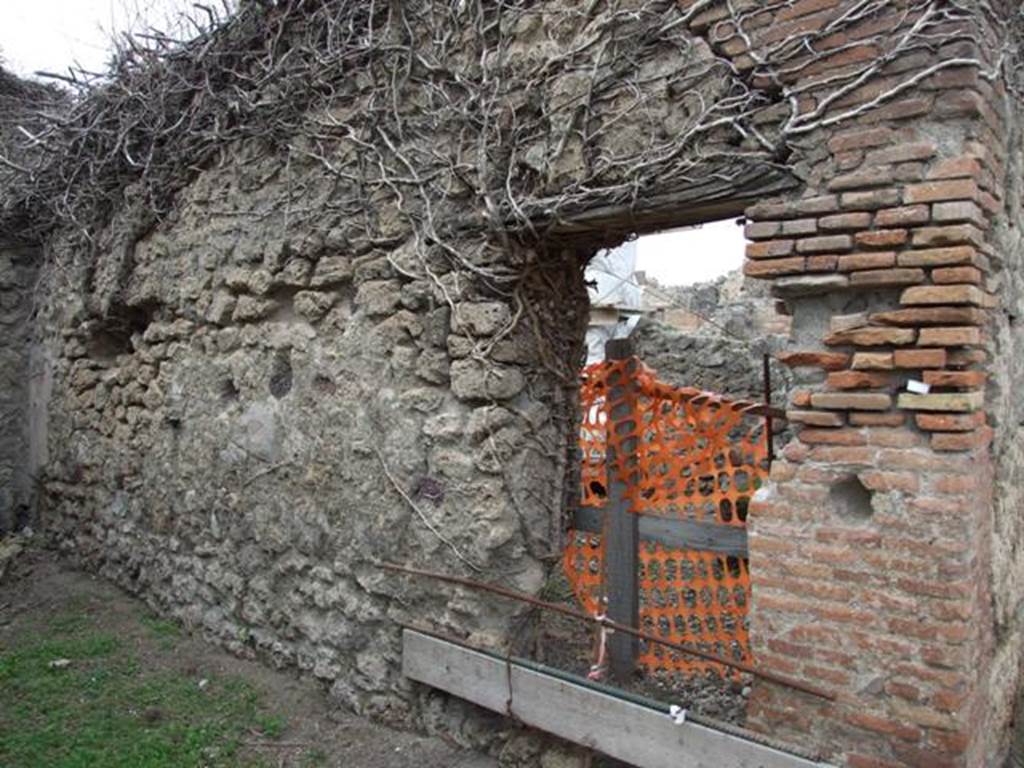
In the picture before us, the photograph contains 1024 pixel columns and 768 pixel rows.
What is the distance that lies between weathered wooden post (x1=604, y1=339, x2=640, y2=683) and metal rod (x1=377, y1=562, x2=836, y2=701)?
460 millimetres

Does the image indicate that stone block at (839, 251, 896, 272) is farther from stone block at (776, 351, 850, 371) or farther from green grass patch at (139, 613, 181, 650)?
green grass patch at (139, 613, 181, 650)

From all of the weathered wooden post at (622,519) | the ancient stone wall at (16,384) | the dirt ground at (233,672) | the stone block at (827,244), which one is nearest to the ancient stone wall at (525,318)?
the stone block at (827,244)

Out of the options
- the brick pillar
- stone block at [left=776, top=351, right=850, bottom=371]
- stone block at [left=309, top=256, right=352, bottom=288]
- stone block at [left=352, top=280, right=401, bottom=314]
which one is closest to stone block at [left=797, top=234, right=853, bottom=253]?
the brick pillar

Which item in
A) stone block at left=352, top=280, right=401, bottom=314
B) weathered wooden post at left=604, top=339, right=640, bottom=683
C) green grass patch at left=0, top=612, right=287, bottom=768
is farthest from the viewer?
weathered wooden post at left=604, top=339, right=640, bottom=683

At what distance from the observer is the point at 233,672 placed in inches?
163

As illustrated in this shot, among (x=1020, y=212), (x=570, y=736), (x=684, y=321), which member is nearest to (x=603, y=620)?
(x=570, y=736)

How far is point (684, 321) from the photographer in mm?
12555

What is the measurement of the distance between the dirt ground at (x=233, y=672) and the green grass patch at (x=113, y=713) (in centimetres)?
6

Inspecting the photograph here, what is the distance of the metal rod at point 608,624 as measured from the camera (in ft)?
8.14

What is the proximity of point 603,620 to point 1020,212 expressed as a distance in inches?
80.7

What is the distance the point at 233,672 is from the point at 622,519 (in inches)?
83.9

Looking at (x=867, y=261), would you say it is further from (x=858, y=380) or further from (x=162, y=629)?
(x=162, y=629)

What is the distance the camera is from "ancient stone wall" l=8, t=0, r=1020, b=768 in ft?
7.63

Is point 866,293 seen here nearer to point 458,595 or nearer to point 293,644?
point 458,595
